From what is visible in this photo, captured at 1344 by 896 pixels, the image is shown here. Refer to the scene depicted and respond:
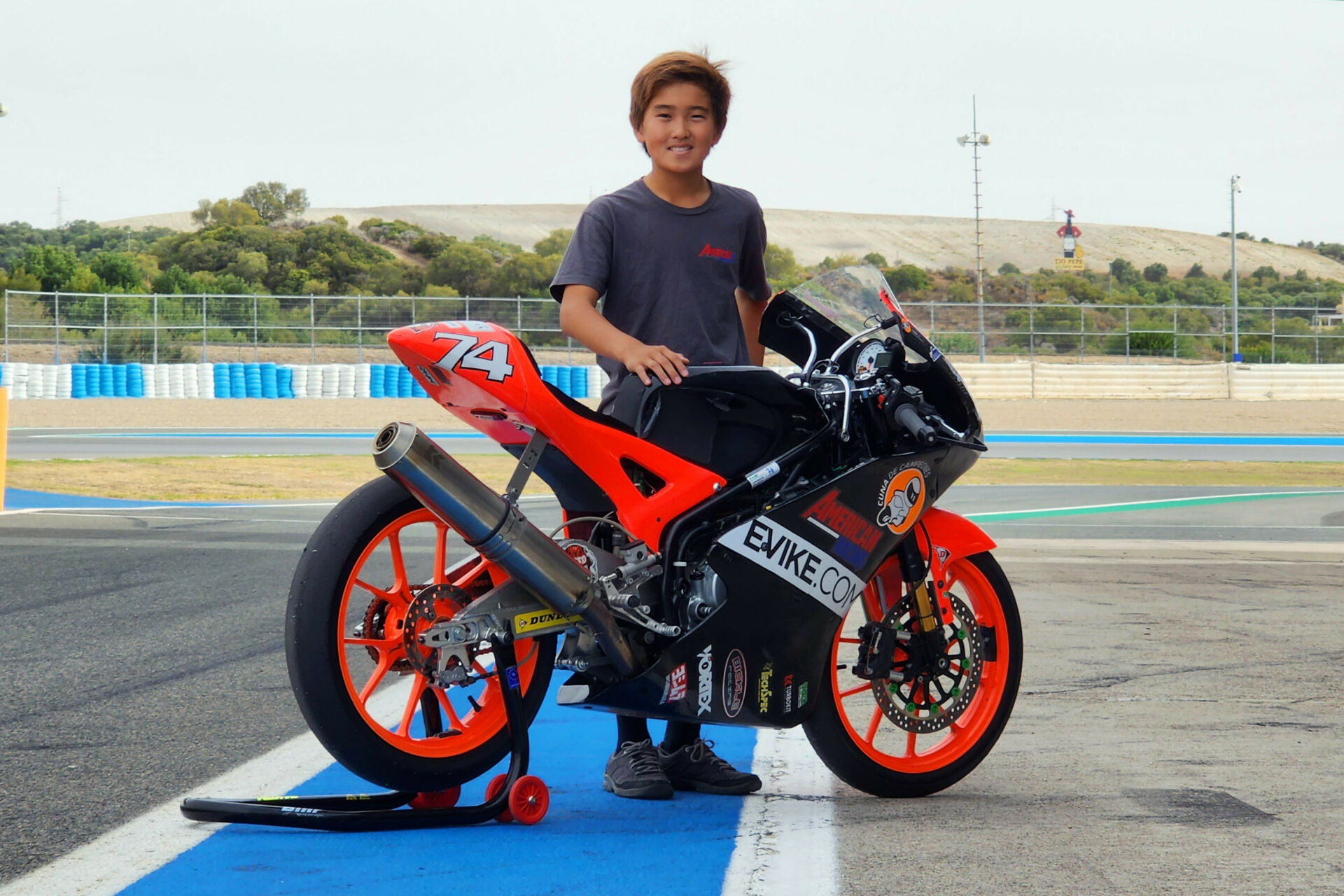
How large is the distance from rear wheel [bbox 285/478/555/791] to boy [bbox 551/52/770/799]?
0.46 m

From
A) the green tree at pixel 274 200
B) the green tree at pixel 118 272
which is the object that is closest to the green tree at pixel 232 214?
the green tree at pixel 274 200

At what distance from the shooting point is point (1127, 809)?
11.6 ft

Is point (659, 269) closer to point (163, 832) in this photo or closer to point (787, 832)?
point (787, 832)

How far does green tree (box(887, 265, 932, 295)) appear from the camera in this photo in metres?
90.9

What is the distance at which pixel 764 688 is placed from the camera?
133 inches

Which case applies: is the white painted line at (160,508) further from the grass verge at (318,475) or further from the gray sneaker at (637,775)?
the gray sneaker at (637,775)

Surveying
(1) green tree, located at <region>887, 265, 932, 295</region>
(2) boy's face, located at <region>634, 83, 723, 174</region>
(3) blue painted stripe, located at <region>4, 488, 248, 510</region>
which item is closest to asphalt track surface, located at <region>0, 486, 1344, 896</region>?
(2) boy's face, located at <region>634, 83, 723, 174</region>

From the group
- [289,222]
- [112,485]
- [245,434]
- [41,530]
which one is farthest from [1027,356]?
[289,222]

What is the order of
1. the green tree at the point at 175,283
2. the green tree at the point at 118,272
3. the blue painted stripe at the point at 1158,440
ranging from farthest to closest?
the green tree at the point at 118,272 < the green tree at the point at 175,283 < the blue painted stripe at the point at 1158,440

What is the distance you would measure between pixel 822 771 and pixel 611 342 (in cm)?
147

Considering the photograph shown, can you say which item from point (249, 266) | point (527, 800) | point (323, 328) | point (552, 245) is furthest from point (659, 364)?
point (552, 245)

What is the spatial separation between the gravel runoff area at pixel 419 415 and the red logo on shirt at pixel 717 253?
24424 millimetres

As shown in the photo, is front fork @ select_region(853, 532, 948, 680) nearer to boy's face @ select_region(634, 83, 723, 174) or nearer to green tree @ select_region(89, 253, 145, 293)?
boy's face @ select_region(634, 83, 723, 174)

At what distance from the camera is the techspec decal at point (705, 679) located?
130 inches
